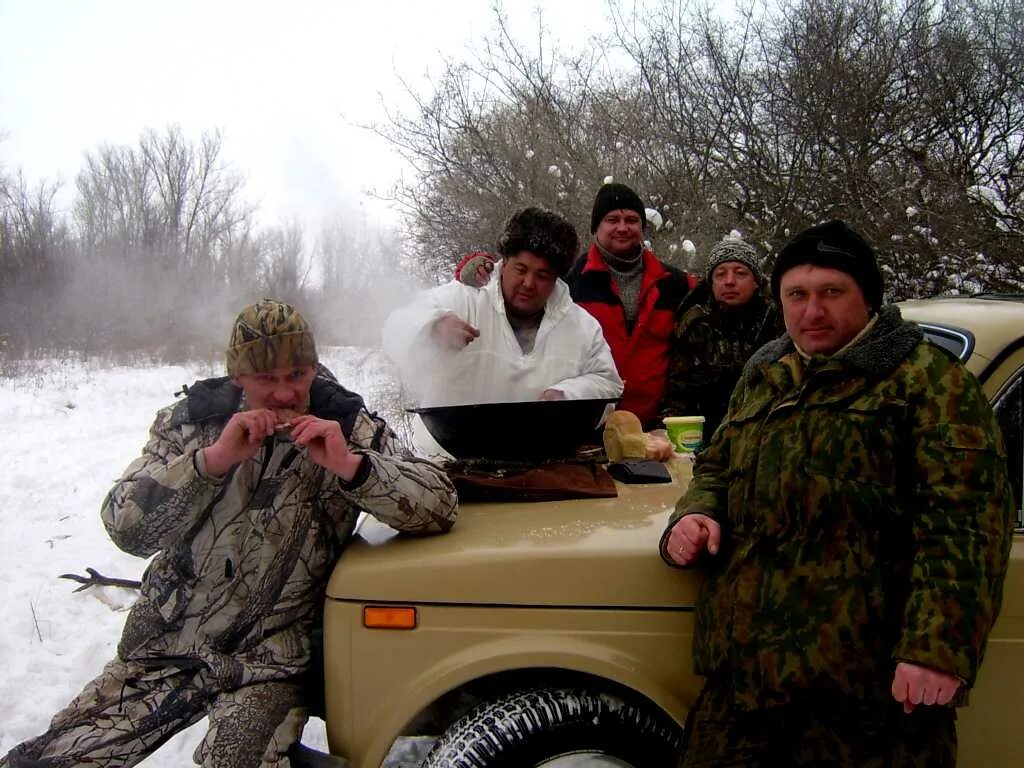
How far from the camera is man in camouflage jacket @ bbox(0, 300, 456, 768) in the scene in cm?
204

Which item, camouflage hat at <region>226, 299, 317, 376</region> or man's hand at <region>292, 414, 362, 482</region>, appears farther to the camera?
camouflage hat at <region>226, 299, 317, 376</region>

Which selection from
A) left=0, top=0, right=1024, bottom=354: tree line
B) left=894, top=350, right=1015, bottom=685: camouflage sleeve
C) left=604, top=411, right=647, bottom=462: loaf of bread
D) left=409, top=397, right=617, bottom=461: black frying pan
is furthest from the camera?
left=0, top=0, right=1024, bottom=354: tree line

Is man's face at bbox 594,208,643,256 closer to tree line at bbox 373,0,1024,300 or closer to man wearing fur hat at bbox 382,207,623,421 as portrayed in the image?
man wearing fur hat at bbox 382,207,623,421

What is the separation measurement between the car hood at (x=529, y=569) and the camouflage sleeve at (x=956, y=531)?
56 centimetres

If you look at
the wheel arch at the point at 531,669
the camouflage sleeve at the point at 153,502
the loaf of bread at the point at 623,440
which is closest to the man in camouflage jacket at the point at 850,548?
the wheel arch at the point at 531,669

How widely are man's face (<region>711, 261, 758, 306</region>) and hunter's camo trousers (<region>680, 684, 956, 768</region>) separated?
6.66 ft

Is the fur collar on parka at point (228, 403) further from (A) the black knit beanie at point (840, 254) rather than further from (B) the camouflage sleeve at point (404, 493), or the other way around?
(A) the black knit beanie at point (840, 254)

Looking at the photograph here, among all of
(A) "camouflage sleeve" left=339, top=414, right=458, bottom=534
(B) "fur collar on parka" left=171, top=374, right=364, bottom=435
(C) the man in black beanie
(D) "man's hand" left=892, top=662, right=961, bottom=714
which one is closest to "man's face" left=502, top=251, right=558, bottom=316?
(C) the man in black beanie

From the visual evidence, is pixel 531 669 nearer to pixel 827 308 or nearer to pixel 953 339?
pixel 827 308

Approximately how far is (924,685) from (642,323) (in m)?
2.46

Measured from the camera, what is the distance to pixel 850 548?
164 centimetres

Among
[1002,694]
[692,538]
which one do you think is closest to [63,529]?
[692,538]

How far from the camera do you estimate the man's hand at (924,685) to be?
4.94 ft

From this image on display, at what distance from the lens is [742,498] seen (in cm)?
182
